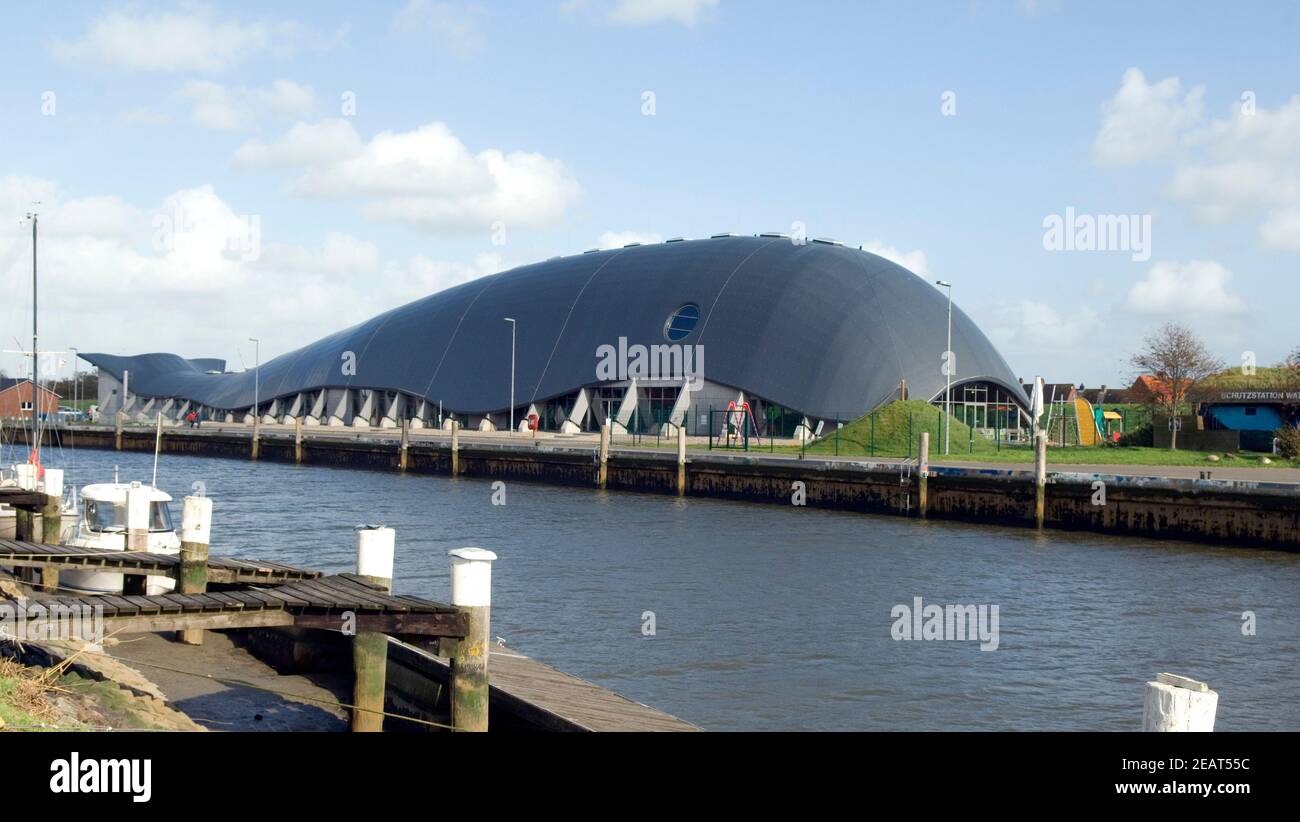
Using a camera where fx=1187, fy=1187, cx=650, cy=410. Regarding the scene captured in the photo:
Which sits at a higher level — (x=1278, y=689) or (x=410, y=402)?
(x=410, y=402)

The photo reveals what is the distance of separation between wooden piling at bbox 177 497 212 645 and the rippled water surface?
5.76 metres

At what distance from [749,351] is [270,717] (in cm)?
6809

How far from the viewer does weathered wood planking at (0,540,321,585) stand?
16000 mm

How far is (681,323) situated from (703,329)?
7.82 ft

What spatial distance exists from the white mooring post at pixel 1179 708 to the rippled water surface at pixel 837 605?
30.1 feet

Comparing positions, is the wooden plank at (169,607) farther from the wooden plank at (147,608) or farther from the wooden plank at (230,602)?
the wooden plank at (230,602)

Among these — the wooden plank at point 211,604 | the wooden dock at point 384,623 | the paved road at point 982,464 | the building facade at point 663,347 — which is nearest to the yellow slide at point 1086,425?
the building facade at point 663,347

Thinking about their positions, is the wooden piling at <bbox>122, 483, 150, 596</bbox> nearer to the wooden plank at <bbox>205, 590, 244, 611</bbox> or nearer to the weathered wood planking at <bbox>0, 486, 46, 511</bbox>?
the weathered wood planking at <bbox>0, 486, 46, 511</bbox>

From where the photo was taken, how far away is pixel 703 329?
84.6m

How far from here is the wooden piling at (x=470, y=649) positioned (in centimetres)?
1163

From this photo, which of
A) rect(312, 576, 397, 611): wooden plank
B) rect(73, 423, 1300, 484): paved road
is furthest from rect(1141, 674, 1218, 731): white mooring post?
rect(73, 423, 1300, 484): paved road
